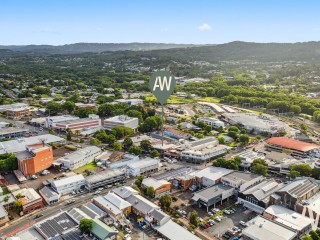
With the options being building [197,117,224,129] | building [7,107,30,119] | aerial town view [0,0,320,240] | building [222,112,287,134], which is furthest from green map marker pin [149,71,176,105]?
building [7,107,30,119]

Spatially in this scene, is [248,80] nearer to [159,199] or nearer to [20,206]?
[159,199]

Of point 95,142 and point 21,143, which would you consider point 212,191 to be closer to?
point 95,142

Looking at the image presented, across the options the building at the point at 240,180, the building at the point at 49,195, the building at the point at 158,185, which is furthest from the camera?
the building at the point at 158,185

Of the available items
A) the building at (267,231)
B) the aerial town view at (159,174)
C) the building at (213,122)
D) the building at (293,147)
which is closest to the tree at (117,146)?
the aerial town view at (159,174)

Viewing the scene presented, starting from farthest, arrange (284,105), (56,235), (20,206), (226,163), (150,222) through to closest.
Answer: (284,105) → (226,163) → (20,206) → (150,222) → (56,235)

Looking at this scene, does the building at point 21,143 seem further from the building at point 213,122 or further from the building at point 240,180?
the building at point 213,122

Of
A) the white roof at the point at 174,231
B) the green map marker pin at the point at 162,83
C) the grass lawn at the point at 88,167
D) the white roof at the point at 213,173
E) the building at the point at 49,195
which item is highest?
the green map marker pin at the point at 162,83

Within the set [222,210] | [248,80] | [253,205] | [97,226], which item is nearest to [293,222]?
[253,205]
